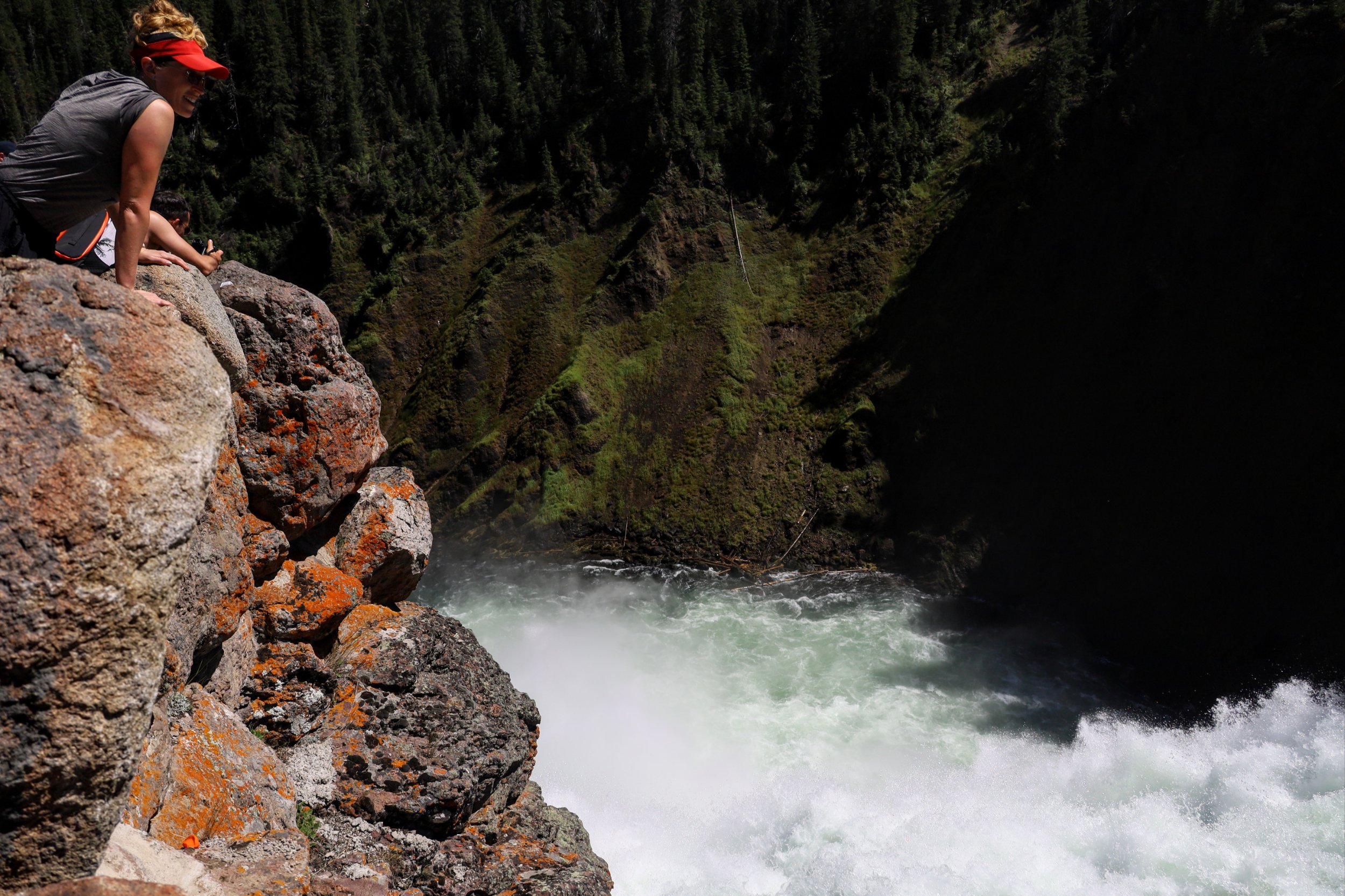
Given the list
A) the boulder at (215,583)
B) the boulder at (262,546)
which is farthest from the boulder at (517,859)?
the boulder at (262,546)

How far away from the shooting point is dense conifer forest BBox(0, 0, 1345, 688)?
984 inches

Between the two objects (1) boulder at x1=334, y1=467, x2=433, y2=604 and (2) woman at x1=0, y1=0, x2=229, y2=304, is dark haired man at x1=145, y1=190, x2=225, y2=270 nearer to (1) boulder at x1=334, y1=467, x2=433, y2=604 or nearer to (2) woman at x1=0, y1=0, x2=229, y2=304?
(2) woman at x1=0, y1=0, x2=229, y2=304

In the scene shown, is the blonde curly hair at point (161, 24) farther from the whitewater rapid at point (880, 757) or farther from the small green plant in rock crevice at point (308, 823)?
the whitewater rapid at point (880, 757)

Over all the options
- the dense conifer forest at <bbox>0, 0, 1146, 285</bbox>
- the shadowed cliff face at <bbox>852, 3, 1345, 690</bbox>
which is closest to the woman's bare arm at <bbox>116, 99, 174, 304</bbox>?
the shadowed cliff face at <bbox>852, 3, 1345, 690</bbox>

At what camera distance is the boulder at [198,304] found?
216 inches

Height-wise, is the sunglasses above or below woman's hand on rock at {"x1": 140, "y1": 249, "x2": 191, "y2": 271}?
above

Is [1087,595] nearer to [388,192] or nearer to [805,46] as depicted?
[805,46]

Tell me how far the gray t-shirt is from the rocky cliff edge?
1.05 metres

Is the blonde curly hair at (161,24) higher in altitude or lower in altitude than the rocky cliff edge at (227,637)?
higher

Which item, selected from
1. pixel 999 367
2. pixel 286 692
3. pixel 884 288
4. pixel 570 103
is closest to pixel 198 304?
pixel 286 692

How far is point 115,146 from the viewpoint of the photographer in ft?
14.0

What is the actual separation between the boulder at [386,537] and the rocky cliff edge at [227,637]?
0.10 ft

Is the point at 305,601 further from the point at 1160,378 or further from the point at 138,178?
the point at 1160,378

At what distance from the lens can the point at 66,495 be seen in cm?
292
